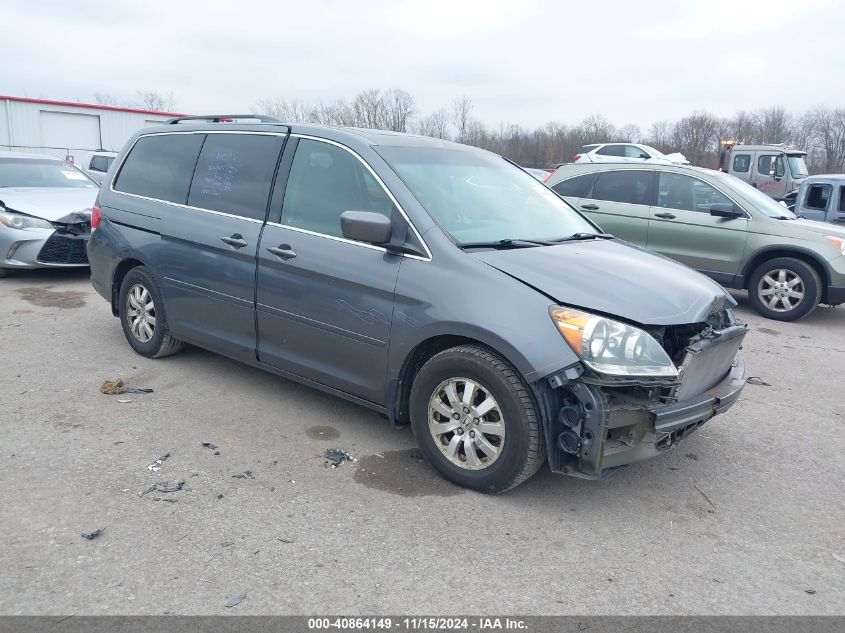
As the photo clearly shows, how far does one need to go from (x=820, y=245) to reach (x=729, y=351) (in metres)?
5.14

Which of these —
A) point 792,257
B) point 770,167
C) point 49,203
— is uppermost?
point 770,167

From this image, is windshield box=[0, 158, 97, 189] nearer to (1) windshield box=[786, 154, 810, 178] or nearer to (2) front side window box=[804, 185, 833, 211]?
(2) front side window box=[804, 185, 833, 211]

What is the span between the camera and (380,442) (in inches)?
167

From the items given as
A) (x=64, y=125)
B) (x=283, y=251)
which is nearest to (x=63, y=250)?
(x=283, y=251)

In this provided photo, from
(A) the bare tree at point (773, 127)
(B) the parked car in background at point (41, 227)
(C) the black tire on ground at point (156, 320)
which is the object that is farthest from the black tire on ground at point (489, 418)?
(A) the bare tree at point (773, 127)

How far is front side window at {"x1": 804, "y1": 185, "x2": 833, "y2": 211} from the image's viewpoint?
1094 centimetres

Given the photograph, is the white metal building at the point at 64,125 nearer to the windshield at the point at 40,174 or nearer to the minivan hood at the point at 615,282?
the windshield at the point at 40,174

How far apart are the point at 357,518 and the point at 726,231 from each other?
6855 millimetres

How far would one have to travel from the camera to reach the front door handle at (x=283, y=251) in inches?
168

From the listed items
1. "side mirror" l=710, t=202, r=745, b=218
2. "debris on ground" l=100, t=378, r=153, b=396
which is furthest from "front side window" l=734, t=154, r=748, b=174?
"debris on ground" l=100, t=378, r=153, b=396

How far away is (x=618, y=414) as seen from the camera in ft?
10.6

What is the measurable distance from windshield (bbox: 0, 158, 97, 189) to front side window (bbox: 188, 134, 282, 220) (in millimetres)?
6042

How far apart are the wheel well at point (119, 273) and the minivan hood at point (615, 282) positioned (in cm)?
324

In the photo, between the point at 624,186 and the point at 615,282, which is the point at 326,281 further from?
the point at 624,186
